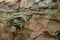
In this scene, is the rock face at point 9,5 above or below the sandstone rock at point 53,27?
above

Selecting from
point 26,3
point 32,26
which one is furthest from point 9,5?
point 32,26

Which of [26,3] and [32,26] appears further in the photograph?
[26,3]

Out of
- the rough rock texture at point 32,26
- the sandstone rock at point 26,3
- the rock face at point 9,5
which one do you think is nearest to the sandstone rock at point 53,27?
the rough rock texture at point 32,26

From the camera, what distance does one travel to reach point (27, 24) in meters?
2.24

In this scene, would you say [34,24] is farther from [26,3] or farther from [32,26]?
[26,3]

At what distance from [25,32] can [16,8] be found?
361mm

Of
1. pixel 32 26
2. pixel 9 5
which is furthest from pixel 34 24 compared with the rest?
pixel 9 5

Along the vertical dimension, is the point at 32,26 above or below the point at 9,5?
below

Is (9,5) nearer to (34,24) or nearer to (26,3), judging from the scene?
(26,3)

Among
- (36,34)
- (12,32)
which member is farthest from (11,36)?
(36,34)

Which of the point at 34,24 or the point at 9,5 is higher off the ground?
the point at 9,5

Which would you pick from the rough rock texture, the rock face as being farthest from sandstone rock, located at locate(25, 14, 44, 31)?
the rock face

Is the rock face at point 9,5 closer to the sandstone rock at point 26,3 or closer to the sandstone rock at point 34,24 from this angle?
the sandstone rock at point 26,3

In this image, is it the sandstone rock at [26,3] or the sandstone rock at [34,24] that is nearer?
the sandstone rock at [34,24]
